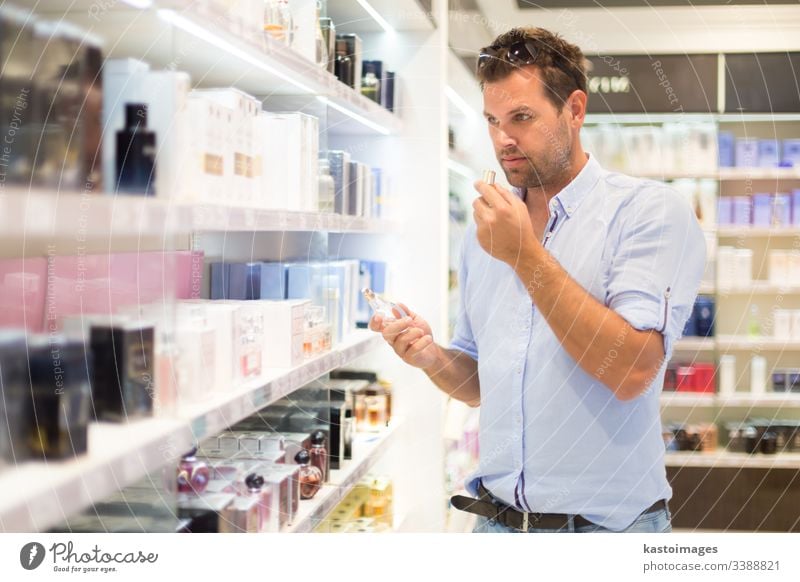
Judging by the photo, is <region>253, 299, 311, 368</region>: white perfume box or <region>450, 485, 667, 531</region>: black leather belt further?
<region>253, 299, 311, 368</region>: white perfume box

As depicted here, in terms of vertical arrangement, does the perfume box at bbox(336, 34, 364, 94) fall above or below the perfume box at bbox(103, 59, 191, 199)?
above

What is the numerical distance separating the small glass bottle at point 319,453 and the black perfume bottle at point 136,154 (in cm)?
101

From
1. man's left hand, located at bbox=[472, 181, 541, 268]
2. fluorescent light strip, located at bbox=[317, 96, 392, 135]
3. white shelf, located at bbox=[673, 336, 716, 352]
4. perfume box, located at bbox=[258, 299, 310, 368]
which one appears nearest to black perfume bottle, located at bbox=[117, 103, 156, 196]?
perfume box, located at bbox=[258, 299, 310, 368]

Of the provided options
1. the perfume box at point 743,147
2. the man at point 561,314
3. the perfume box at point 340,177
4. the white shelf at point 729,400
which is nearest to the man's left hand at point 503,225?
the man at point 561,314

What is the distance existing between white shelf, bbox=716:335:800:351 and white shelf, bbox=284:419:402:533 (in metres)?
1.61

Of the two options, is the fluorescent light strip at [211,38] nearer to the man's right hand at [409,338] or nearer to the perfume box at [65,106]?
the perfume box at [65,106]

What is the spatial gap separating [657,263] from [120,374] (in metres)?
0.97

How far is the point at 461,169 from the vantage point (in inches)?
103

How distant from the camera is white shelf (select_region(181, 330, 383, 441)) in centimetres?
152

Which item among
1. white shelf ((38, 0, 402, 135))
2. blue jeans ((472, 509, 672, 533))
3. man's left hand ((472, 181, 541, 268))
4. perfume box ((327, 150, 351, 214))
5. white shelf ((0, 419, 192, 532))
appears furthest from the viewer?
perfume box ((327, 150, 351, 214))

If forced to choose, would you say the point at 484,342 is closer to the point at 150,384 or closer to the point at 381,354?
the point at 150,384

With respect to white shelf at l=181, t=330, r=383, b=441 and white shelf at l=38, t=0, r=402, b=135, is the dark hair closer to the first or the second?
white shelf at l=38, t=0, r=402, b=135

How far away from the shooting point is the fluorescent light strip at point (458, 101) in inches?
101

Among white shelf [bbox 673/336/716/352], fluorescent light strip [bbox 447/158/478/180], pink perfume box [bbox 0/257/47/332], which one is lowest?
white shelf [bbox 673/336/716/352]
